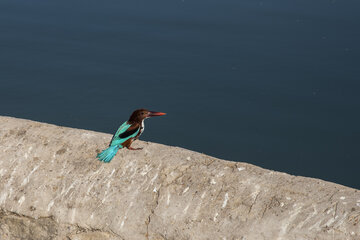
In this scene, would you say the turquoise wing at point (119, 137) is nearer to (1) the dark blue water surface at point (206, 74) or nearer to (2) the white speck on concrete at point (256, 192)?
(2) the white speck on concrete at point (256, 192)

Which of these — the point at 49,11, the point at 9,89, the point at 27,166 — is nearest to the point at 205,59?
the point at 9,89

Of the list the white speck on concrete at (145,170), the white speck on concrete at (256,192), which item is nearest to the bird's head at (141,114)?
the white speck on concrete at (145,170)

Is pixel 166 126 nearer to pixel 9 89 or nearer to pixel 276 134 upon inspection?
pixel 276 134

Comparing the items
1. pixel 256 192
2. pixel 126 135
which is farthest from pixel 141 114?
pixel 256 192

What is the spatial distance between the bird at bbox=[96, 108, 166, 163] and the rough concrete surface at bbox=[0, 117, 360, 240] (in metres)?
0.11

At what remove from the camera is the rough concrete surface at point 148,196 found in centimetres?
572

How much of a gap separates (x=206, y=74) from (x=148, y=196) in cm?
5119

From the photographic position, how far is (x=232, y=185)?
618 cm

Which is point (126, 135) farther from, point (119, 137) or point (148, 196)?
point (148, 196)

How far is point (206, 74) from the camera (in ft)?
187

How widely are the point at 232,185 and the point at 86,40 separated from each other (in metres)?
63.5

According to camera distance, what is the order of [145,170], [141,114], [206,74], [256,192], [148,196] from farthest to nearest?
[206,74], [141,114], [145,170], [148,196], [256,192]

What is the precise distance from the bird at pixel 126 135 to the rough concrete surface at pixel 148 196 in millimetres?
107

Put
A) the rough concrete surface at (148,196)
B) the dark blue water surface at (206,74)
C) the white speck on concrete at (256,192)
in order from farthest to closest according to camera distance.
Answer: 1. the dark blue water surface at (206,74)
2. the white speck on concrete at (256,192)
3. the rough concrete surface at (148,196)
